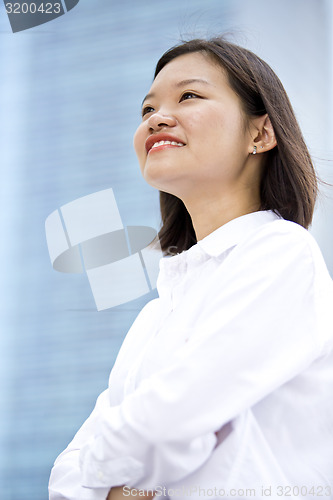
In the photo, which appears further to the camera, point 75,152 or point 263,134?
point 75,152

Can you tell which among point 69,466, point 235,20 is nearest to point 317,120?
point 235,20

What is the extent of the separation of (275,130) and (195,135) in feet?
0.54

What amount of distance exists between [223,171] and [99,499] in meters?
A: 0.61

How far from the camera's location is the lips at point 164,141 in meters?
0.98
